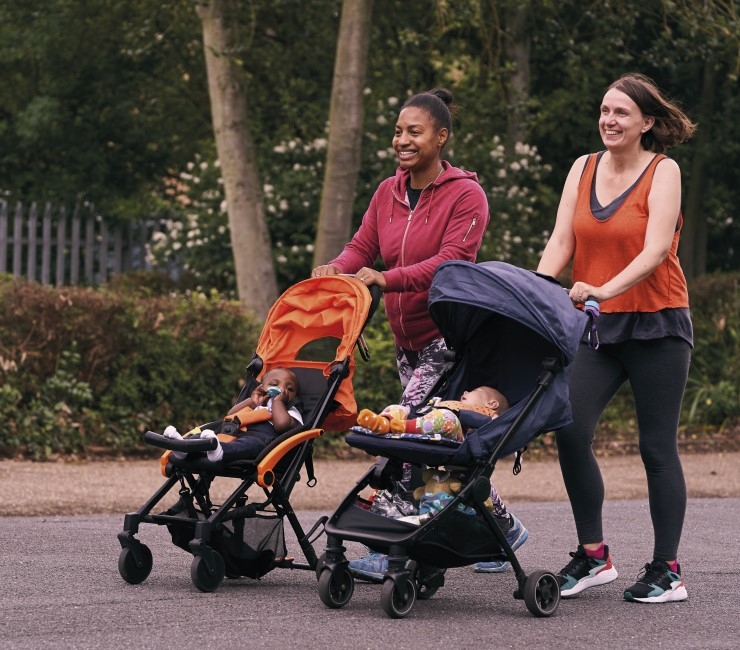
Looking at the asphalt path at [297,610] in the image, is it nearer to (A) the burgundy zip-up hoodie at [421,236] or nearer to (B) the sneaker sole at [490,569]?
(B) the sneaker sole at [490,569]

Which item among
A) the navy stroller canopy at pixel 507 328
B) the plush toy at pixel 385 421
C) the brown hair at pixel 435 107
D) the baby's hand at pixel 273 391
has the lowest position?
the baby's hand at pixel 273 391

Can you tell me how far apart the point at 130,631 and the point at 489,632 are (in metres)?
1.34

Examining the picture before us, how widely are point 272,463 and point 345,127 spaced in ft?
30.0

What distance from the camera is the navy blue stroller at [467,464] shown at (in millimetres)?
5660

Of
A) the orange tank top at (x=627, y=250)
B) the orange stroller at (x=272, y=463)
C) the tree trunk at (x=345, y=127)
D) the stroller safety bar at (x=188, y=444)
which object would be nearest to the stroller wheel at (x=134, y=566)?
the orange stroller at (x=272, y=463)

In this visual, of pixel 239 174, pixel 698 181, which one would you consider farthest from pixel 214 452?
pixel 698 181

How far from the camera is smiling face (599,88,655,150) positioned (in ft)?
20.2

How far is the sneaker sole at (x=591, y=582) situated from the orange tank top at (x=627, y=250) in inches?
45.4

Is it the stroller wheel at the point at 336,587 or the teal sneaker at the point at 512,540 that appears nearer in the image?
the stroller wheel at the point at 336,587

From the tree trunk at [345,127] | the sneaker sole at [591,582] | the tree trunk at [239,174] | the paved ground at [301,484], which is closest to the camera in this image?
the sneaker sole at [591,582]

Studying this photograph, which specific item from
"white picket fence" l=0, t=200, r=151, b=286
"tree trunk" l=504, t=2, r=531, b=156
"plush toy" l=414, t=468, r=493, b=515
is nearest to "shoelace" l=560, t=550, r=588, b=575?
"plush toy" l=414, t=468, r=493, b=515

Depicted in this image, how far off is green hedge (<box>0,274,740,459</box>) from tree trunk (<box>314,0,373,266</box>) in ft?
6.55

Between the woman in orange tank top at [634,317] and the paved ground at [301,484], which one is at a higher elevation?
the woman in orange tank top at [634,317]

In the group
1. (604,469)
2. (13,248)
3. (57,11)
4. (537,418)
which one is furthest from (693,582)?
(57,11)
